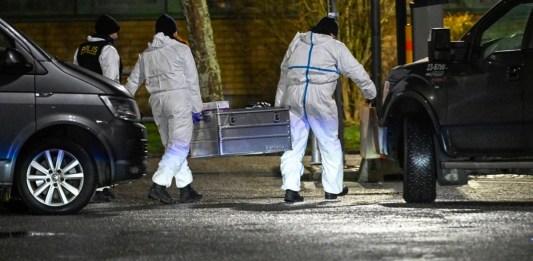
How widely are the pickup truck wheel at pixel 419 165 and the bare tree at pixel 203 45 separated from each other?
34.7 ft

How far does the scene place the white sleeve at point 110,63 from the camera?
1498cm

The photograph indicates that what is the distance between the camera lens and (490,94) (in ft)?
42.4

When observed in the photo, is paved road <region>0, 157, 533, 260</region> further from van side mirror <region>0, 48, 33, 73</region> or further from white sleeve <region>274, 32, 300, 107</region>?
van side mirror <region>0, 48, 33, 73</region>

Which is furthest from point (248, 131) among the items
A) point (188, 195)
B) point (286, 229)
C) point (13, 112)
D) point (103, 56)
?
point (286, 229)

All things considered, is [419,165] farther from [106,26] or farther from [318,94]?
[106,26]


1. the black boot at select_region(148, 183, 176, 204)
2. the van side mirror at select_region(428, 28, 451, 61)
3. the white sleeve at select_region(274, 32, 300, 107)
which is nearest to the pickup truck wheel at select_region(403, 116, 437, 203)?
the van side mirror at select_region(428, 28, 451, 61)

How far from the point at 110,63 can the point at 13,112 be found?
230 cm

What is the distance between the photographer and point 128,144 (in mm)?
13352

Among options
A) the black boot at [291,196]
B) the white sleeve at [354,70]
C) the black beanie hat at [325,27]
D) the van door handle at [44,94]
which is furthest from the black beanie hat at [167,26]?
the black boot at [291,196]

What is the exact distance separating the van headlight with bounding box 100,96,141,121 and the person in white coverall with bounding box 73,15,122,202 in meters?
1.29

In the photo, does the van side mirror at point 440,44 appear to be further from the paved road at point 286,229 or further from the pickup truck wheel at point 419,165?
the paved road at point 286,229

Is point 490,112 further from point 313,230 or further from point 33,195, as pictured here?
point 33,195

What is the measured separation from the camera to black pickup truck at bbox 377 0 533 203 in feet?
41.8

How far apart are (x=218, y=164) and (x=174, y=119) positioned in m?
5.36
